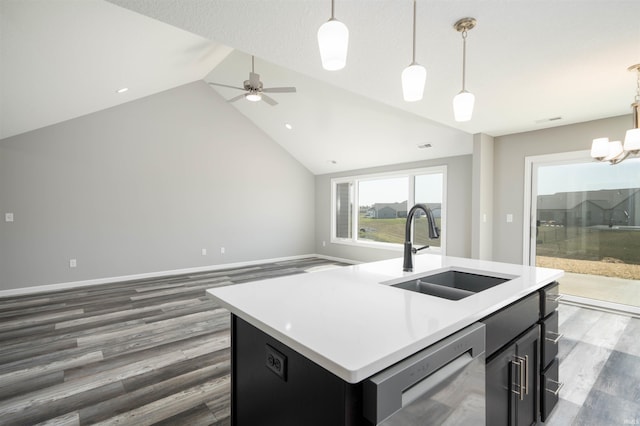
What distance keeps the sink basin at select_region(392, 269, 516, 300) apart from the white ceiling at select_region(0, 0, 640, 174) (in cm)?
159

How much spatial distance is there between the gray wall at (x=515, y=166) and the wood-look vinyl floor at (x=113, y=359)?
4.16 m

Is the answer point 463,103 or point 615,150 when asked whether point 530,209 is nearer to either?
point 615,150

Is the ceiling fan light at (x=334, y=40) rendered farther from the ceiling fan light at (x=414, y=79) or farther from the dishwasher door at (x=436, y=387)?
the dishwasher door at (x=436, y=387)

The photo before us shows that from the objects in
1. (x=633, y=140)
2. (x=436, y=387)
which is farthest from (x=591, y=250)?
(x=436, y=387)

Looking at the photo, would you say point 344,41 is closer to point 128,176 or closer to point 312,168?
point 128,176

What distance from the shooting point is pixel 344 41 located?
118cm

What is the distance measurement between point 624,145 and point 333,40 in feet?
9.79

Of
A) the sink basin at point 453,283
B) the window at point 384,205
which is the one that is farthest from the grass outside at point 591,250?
the sink basin at point 453,283

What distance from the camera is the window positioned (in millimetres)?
5820

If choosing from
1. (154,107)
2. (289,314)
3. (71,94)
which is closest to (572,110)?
(289,314)

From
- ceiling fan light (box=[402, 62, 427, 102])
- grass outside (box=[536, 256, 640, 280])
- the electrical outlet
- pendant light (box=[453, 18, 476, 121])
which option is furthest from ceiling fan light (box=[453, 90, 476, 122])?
grass outside (box=[536, 256, 640, 280])

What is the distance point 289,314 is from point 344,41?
1.07 metres

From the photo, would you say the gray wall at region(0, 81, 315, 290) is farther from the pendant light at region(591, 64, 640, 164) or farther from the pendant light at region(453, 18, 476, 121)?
the pendant light at region(591, 64, 640, 164)

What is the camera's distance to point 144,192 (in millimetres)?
5406
